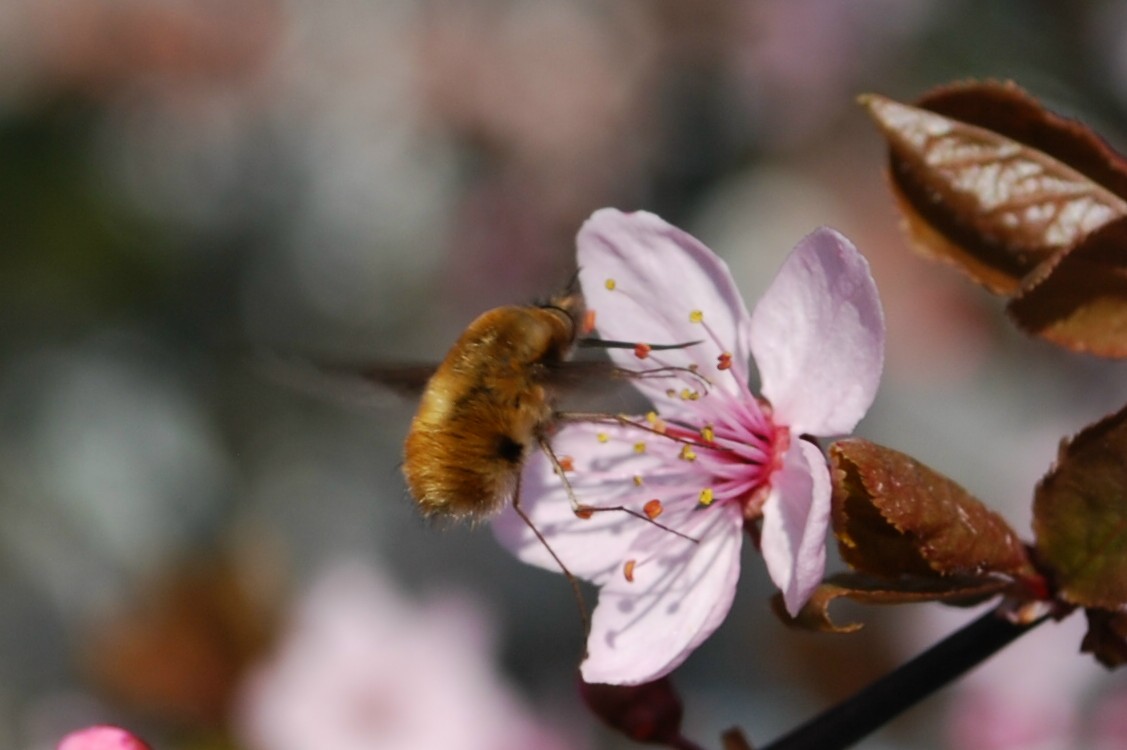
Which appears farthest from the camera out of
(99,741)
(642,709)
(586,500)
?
(586,500)

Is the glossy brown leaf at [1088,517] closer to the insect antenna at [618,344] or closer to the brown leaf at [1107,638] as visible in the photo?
the brown leaf at [1107,638]

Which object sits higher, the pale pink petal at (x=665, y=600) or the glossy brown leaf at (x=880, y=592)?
the glossy brown leaf at (x=880, y=592)

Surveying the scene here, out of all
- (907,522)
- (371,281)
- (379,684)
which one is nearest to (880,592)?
(907,522)

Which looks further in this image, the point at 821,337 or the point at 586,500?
the point at 586,500

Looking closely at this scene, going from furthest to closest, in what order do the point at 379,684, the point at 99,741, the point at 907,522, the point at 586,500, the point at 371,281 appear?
the point at 371,281, the point at 379,684, the point at 586,500, the point at 99,741, the point at 907,522

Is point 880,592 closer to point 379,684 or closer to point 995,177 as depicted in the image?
point 995,177

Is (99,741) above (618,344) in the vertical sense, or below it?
below

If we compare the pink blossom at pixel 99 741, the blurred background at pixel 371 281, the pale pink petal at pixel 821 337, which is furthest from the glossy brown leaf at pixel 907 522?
the blurred background at pixel 371 281
